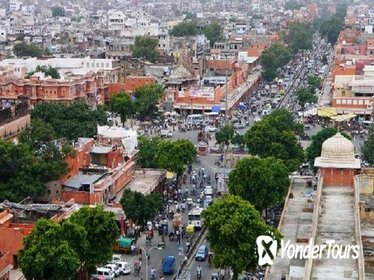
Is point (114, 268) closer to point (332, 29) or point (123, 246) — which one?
point (123, 246)

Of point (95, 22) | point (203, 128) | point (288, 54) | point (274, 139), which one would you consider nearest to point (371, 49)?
point (288, 54)

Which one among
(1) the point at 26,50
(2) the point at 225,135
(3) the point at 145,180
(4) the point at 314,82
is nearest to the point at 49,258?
(3) the point at 145,180

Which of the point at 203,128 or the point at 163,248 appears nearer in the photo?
the point at 163,248

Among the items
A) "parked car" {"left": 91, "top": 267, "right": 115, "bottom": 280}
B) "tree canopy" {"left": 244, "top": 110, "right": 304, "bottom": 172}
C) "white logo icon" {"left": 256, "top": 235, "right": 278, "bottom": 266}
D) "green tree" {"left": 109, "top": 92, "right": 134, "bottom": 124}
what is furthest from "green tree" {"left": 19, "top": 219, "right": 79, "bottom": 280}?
"green tree" {"left": 109, "top": 92, "right": 134, "bottom": 124}

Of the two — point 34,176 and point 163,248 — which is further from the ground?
point 34,176

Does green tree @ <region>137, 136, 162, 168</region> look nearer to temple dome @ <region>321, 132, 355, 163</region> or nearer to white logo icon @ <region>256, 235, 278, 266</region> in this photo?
temple dome @ <region>321, 132, 355, 163</region>

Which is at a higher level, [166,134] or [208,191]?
[208,191]

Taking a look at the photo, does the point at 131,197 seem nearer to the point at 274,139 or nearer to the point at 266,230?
the point at 266,230

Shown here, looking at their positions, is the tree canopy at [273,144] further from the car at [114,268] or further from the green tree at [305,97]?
the green tree at [305,97]

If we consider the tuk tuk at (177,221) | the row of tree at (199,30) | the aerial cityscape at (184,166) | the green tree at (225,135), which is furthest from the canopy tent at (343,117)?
the row of tree at (199,30)
